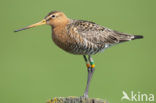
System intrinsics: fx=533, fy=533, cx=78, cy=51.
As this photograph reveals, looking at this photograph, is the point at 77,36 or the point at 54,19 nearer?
the point at 77,36

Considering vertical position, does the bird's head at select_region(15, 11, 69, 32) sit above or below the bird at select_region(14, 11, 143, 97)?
above

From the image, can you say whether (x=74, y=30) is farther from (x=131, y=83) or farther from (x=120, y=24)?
(x=120, y=24)

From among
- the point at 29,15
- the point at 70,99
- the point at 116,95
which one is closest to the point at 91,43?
the point at 70,99

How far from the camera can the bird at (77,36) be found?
35.3ft

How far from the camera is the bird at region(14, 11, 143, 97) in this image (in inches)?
423

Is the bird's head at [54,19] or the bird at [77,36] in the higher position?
the bird's head at [54,19]

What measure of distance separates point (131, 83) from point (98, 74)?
107cm

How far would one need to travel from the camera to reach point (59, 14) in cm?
1101

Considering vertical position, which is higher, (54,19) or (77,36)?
(54,19)

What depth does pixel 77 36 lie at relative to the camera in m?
10.8

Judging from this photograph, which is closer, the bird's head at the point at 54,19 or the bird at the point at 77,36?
the bird at the point at 77,36

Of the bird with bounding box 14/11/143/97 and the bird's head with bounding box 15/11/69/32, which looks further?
the bird's head with bounding box 15/11/69/32

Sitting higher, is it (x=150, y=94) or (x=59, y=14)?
(x=59, y=14)

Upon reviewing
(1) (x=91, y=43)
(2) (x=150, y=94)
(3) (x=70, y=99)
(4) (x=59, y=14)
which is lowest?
(2) (x=150, y=94)
